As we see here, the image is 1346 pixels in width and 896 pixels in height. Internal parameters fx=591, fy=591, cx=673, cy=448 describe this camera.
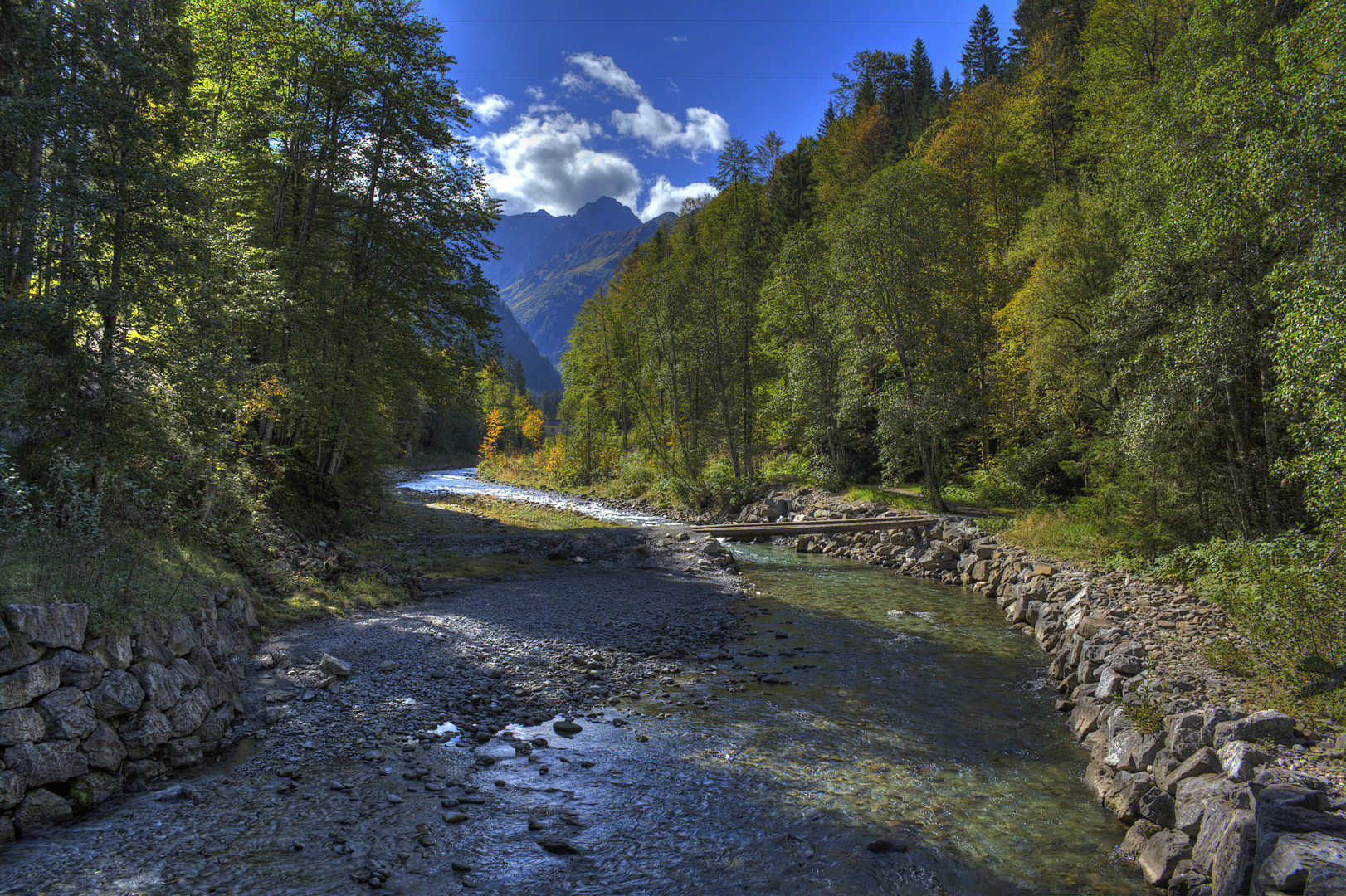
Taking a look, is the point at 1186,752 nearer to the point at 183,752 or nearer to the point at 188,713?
the point at 183,752

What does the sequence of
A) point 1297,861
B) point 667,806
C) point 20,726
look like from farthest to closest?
1. point 667,806
2. point 20,726
3. point 1297,861

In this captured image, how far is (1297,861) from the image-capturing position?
3.85m

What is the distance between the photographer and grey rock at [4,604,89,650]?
4.89 metres

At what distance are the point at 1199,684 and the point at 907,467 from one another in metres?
19.4

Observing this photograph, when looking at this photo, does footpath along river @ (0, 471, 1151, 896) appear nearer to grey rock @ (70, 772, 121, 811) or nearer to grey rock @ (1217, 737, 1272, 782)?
grey rock @ (70, 772, 121, 811)

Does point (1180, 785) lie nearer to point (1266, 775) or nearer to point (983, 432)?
point (1266, 775)

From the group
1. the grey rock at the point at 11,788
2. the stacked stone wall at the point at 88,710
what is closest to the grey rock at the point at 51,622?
the stacked stone wall at the point at 88,710

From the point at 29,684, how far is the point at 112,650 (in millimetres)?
806

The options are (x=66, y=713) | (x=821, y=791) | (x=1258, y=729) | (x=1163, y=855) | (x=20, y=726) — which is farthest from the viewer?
(x=821, y=791)

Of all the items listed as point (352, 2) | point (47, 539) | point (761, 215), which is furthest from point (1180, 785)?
point (761, 215)

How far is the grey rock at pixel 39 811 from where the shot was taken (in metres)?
4.53

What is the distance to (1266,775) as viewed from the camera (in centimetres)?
477

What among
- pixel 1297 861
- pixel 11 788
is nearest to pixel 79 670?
pixel 11 788

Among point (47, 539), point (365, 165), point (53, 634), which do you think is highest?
point (365, 165)
